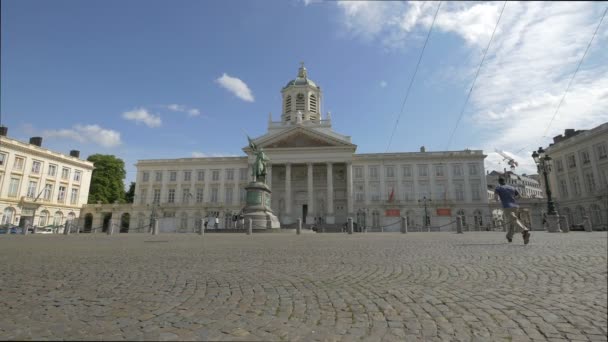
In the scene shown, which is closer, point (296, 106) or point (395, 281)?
point (395, 281)

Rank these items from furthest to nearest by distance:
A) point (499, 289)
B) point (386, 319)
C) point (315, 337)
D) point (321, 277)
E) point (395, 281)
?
1. point (321, 277)
2. point (395, 281)
3. point (499, 289)
4. point (386, 319)
5. point (315, 337)

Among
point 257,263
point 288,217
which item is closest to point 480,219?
point 288,217

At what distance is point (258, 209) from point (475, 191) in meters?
40.3

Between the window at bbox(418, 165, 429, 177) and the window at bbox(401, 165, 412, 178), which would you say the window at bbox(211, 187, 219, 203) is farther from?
the window at bbox(418, 165, 429, 177)

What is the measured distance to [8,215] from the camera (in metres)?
42.2

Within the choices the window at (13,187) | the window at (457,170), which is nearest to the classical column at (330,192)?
the window at (457,170)

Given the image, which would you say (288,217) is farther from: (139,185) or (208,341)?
(208,341)

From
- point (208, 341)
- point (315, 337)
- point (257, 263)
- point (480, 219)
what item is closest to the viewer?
point (208, 341)

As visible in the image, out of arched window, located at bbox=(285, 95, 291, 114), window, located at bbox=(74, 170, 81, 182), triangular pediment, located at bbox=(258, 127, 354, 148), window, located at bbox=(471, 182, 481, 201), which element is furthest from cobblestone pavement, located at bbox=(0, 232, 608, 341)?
arched window, located at bbox=(285, 95, 291, 114)

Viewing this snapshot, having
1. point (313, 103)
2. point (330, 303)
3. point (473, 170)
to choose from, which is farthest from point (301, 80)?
A: point (330, 303)

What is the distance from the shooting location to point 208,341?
2.58 metres

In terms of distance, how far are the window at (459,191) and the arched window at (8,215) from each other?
206 ft

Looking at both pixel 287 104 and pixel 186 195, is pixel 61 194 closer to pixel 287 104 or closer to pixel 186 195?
pixel 186 195

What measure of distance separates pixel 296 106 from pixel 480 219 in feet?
116
